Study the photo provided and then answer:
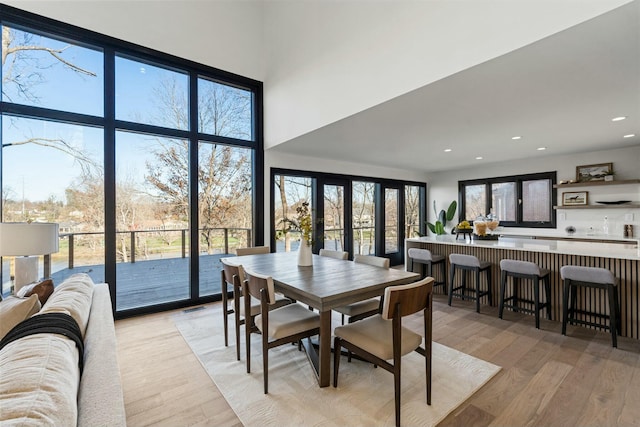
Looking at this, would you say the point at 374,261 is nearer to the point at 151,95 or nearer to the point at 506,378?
the point at 506,378

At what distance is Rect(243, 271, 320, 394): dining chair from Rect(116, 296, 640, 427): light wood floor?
0.48m

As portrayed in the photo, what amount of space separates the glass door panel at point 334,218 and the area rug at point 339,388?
3.06m

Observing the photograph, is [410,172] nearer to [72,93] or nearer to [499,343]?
[499,343]

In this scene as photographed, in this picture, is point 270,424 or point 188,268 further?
point 188,268

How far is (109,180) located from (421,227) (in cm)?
670

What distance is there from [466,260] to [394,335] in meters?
2.56

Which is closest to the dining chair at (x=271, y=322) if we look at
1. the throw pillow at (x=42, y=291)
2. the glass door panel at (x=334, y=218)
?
the throw pillow at (x=42, y=291)

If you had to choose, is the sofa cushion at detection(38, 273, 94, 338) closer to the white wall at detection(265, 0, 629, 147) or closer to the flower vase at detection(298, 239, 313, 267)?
the flower vase at detection(298, 239, 313, 267)

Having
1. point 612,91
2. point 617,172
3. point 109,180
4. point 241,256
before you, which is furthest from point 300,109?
point 617,172

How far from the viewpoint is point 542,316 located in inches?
143

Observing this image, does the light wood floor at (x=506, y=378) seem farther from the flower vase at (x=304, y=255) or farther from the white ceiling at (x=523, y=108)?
the white ceiling at (x=523, y=108)

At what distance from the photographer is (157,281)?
4.23 m

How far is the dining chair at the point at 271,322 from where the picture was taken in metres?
2.12

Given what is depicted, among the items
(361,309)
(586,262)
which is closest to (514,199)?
(586,262)
